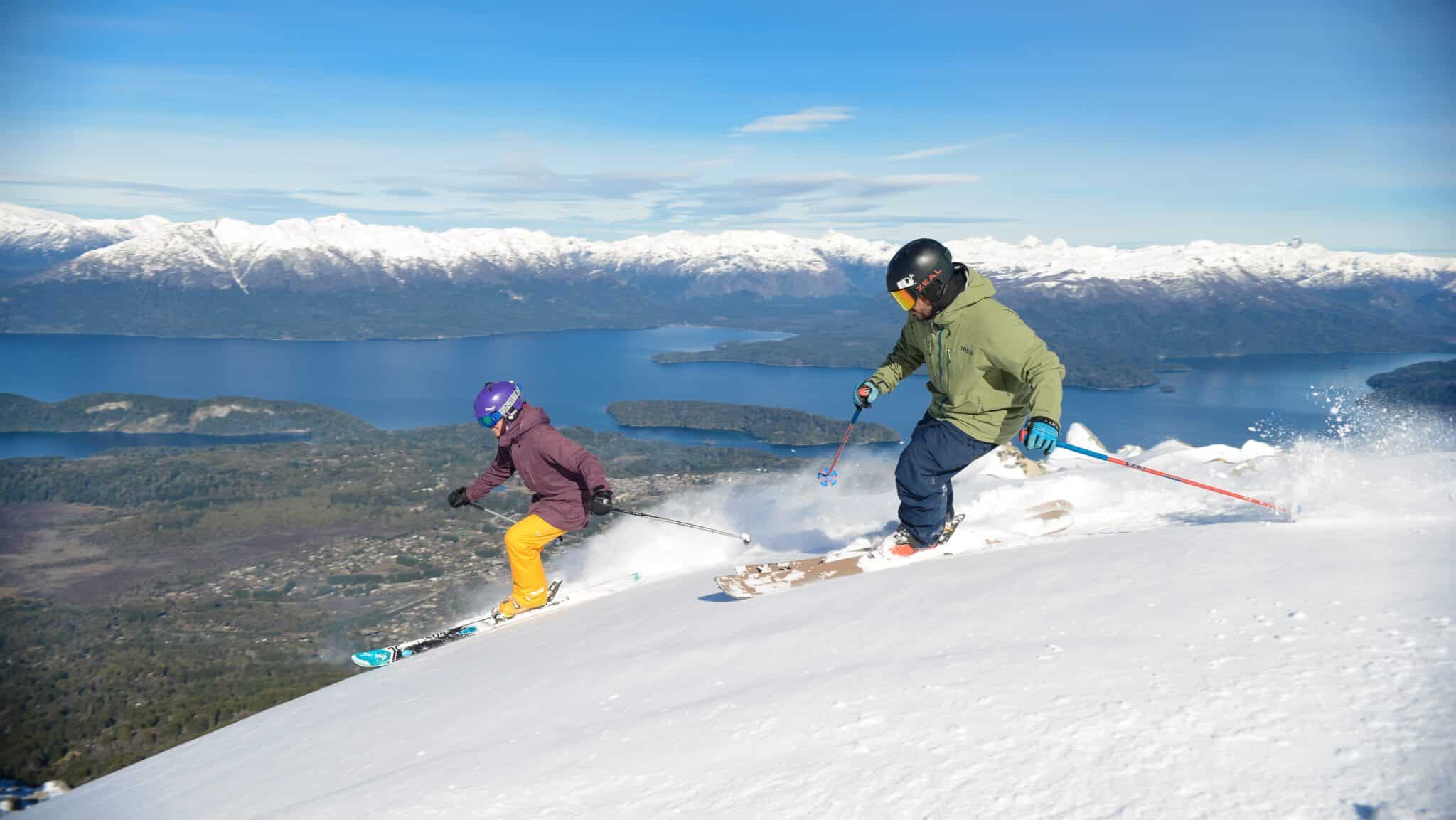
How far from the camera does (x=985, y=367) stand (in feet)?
23.2

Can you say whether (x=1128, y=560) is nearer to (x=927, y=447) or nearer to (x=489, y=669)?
(x=927, y=447)

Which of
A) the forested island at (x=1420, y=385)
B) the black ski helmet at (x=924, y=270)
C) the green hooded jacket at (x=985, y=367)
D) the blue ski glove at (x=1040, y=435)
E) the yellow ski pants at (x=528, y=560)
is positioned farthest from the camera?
the forested island at (x=1420, y=385)

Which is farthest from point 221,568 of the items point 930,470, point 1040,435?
point 1040,435

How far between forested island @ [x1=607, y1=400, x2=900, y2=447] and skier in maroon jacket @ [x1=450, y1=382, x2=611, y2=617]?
11414 cm

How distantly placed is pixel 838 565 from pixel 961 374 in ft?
7.62

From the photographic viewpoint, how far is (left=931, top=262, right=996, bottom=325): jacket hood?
7.00m

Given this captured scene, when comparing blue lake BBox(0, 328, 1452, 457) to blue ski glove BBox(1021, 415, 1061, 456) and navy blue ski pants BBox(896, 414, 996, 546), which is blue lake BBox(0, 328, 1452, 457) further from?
blue ski glove BBox(1021, 415, 1061, 456)

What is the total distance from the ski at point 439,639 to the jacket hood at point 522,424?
220 cm

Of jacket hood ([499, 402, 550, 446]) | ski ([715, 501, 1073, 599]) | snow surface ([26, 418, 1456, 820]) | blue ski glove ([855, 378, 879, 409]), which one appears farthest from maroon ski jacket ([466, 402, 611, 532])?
A: blue ski glove ([855, 378, 879, 409])

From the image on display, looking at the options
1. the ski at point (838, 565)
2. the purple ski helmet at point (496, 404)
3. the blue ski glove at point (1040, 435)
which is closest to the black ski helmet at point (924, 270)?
the blue ski glove at point (1040, 435)

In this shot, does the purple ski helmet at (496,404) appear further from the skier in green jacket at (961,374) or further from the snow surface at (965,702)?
the skier in green jacket at (961,374)

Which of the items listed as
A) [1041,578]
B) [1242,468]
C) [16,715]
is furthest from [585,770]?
[16,715]

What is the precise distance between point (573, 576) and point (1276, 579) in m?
10.0

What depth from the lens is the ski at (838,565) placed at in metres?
7.62
